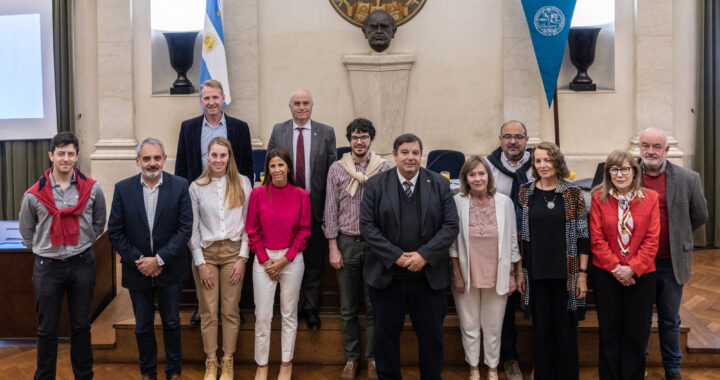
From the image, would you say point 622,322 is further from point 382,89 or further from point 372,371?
point 382,89

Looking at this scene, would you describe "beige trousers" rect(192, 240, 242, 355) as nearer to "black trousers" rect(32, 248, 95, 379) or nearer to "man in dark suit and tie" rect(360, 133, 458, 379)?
"black trousers" rect(32, 248, 95, 379)

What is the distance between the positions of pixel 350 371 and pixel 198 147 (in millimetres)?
1641

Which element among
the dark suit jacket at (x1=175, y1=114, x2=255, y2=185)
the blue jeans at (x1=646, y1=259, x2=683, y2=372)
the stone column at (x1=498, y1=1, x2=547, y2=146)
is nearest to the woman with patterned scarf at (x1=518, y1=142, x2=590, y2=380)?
the blue jeans at (x1=646, y1=259, x2=683, y2=372)

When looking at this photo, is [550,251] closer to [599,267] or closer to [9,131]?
[599,267]

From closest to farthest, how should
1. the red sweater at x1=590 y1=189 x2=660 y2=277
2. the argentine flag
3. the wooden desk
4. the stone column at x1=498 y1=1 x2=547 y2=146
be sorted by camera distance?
the red sweater at x1=590 y1=189 x2=660 y2=277 < the wooden desk < the argentine flag < the stone column at x1=498 y1=1 x2=547 y2=146

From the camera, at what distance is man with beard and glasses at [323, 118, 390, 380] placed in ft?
12.0

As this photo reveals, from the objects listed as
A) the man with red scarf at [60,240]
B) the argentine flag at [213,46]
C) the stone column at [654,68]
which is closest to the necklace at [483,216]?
the man with red scarf at [60,240]

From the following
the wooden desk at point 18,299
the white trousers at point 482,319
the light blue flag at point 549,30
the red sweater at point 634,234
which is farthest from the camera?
the light blue flag at point 549,30

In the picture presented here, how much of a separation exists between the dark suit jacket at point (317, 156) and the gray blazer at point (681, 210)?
1.93 metres

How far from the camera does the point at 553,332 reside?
135 inches

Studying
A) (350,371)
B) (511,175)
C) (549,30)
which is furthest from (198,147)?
(549,30)

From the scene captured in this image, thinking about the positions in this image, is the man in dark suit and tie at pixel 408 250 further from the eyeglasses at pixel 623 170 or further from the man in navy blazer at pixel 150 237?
the man in navy blazer at pixel 150 237

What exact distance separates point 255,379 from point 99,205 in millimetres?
1327

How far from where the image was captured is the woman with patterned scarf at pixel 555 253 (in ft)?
10.9
